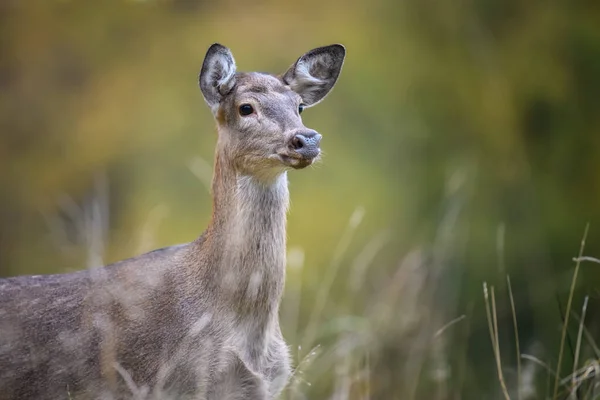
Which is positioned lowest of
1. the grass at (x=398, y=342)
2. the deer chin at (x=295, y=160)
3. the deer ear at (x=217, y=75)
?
the grass at (x=398, y=342)

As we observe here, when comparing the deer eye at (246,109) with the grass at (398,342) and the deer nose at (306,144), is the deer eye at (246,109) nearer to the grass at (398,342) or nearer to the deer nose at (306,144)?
the deer nose at (306,144)

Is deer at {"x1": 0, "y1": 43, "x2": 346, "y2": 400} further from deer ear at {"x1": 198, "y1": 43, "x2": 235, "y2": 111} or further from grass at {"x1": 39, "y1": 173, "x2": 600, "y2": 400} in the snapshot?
grass at {"x1": 39, "y1": 173, "x2": 600, "y2": 400}

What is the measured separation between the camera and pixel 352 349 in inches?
306

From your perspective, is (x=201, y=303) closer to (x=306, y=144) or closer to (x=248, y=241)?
(x=248, y=241)

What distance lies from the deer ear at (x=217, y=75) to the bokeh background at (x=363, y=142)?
4.16 metres

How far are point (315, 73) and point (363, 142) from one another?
6433 mm

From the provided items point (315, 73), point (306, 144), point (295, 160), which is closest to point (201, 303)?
point (295, 160)

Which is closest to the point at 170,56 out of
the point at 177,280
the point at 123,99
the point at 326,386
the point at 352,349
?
the point at 123,99

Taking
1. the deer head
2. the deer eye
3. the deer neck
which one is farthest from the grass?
the deer eye

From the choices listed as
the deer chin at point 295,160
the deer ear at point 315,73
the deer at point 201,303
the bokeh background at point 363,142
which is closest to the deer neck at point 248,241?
the deer at point 201,303

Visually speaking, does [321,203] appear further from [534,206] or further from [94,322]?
[94,322]

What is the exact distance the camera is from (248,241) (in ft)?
20.5

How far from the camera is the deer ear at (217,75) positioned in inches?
256

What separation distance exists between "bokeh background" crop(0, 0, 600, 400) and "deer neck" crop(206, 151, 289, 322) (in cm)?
414
